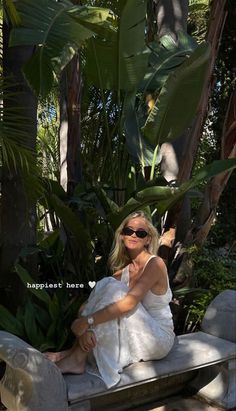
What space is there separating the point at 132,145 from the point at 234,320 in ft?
5.73

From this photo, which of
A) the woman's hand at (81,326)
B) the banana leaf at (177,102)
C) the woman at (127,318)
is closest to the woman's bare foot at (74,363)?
the woman at (127,318)

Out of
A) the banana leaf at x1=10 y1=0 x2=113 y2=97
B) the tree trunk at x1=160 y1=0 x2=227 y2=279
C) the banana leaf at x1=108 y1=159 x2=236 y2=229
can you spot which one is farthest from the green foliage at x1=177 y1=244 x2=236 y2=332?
the banana leaf at x1=10 y1=0 x2=113 y2=97

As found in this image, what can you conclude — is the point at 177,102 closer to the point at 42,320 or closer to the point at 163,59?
the point at 163,59

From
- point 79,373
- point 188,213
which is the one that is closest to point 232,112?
point 188,213

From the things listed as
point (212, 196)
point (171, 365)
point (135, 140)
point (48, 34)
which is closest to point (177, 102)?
point (135, 140)

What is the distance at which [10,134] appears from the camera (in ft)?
11.6

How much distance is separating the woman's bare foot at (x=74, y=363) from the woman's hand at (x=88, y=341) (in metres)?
0.03

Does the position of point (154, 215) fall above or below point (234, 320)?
above

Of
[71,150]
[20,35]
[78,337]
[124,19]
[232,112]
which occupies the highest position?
[124,19]

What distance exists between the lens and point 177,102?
4.13 m

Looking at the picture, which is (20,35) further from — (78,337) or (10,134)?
(78,337)

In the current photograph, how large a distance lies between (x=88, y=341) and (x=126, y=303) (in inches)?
12.6

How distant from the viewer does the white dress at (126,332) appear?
115 inches

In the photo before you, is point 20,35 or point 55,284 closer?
point 20,35
